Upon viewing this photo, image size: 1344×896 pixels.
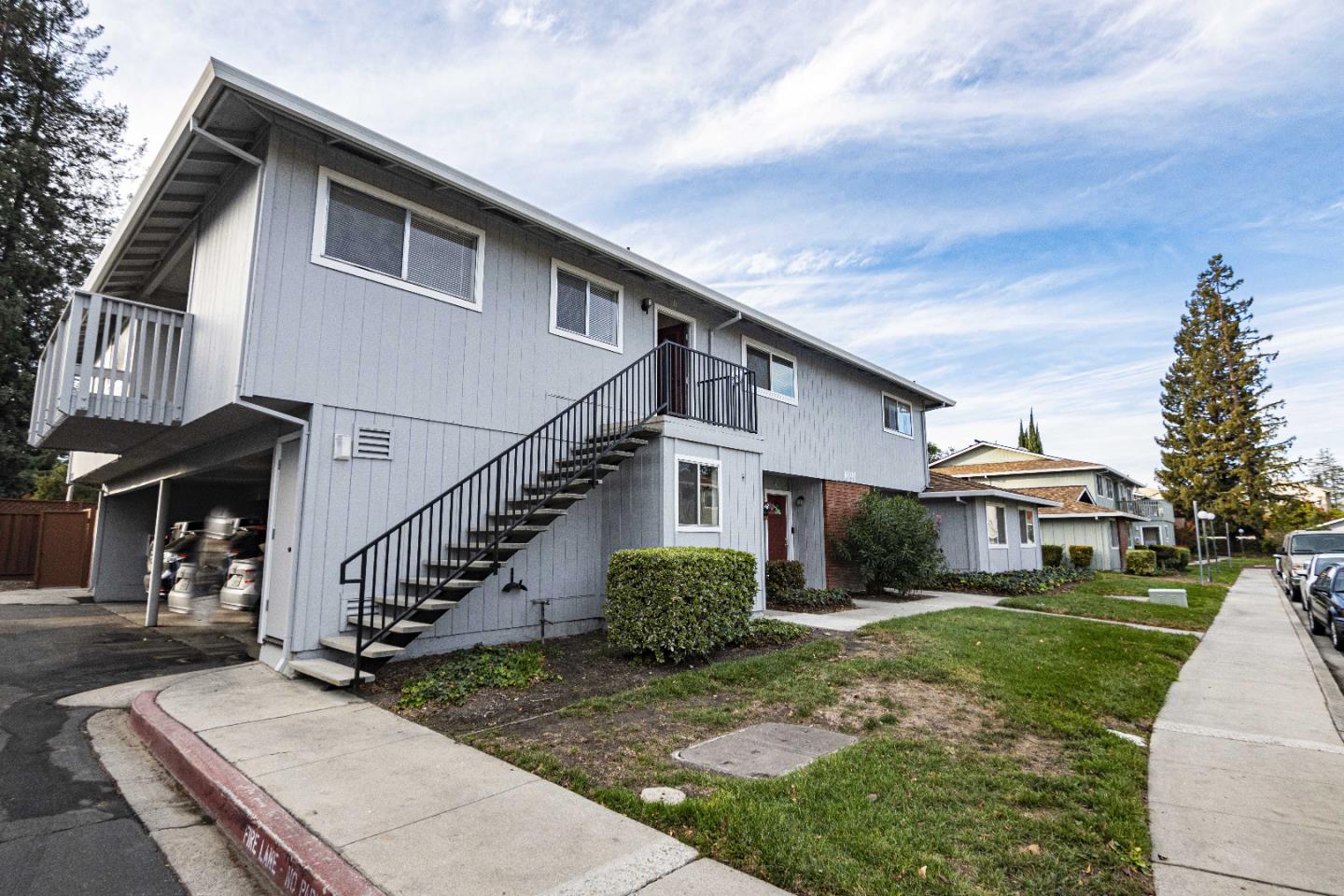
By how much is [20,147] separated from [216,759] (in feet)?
70.6

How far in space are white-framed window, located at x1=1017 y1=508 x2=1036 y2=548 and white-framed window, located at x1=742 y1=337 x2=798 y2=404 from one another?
11.0 meters

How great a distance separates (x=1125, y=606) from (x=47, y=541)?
82.4ft

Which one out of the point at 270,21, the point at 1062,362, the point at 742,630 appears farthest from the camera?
the point at 1062,362

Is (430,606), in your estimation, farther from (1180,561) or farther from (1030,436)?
(1030,436)

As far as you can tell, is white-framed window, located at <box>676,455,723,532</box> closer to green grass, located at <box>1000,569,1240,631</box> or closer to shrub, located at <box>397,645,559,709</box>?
shrub, located at <box>397,645,559,709</box>

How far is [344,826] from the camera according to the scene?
3.14 m

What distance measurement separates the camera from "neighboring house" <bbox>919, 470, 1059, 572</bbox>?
17.4 metres

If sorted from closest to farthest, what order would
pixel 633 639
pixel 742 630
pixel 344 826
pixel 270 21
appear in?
1. pixel 344 826
2. pixel 633 639
3. pixel 742 630
4. pixel 270 21

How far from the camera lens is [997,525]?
1862 cm

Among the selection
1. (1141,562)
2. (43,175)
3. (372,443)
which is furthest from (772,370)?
(43,175)

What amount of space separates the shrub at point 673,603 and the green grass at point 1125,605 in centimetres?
865

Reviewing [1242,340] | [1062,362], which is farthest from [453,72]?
Result: [1242,340]

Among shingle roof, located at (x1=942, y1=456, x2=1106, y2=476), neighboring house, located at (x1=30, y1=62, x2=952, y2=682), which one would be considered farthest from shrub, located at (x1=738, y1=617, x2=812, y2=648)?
shingle roof, located at (x1=942, y1=456, x2=1106, y2=476)

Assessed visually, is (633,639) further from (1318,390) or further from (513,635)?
(1318,390)
